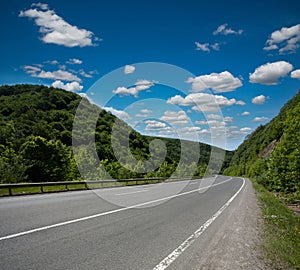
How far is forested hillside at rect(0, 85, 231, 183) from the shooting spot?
35.2m

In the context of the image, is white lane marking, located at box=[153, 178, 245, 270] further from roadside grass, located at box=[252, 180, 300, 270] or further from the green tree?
the green tree

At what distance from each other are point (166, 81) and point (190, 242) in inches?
414

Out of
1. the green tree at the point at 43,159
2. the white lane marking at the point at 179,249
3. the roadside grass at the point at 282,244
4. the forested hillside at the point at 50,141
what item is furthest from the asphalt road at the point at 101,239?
the green tree at the point at 43,159

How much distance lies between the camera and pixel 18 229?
6047mm

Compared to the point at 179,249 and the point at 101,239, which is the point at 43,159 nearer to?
the point at 101,239

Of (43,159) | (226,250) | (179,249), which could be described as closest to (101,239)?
(179,249)

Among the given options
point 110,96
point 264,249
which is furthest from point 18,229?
point 110,96

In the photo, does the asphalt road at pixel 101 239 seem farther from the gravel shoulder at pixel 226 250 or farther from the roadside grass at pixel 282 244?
the roadside grass at pixel 282 244

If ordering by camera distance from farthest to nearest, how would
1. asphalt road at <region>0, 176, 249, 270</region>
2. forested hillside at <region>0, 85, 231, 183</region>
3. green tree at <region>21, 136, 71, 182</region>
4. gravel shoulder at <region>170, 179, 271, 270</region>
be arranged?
green tree at <region>21, 136, 71, 182</region>
forested hillside at <region>0, 85, 231, 183</region>
gravel shoulder at <region>170, 179, 271, 270</region>
asphalt road at <region>0, 176, 249, 270</region>

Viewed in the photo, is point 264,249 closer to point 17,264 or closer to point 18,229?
point 17,264

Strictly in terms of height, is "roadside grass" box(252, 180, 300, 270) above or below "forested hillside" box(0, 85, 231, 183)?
below

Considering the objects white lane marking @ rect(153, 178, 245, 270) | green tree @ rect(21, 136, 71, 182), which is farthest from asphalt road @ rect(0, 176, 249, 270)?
green tree @ rect(21, 136, 71, 182)

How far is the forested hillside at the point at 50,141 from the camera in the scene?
116 ft

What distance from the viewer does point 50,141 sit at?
133ft
